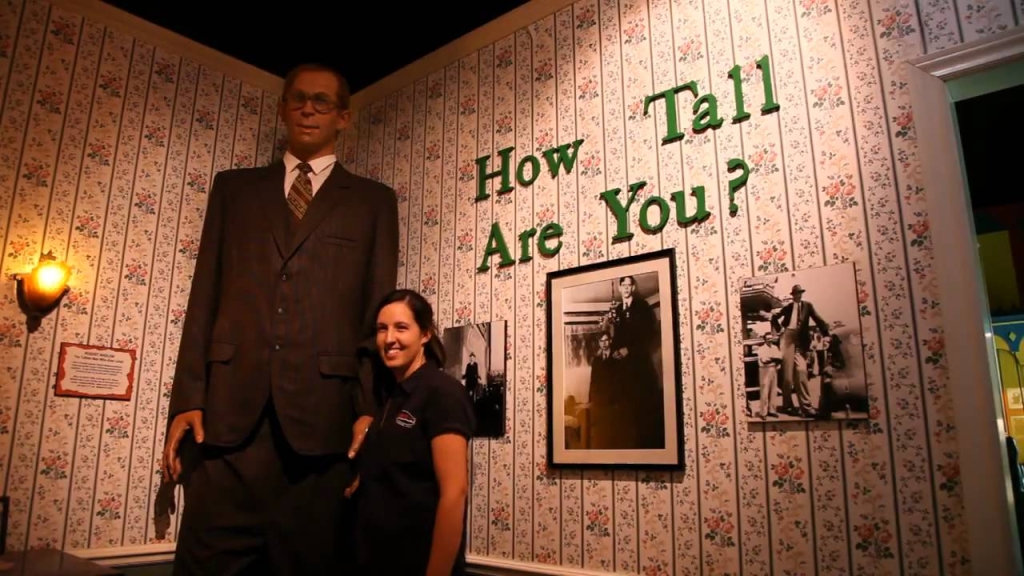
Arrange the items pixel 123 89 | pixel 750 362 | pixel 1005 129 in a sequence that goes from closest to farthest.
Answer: pixel 750 362
pixel 123 89
pixel 1005 129

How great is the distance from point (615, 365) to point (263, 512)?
136 centimetres

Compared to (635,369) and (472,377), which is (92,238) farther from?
(635,369)

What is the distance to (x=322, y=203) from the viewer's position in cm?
286

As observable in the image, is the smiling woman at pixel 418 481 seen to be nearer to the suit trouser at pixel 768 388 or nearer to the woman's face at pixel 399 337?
the woman's face at pixel 399 337

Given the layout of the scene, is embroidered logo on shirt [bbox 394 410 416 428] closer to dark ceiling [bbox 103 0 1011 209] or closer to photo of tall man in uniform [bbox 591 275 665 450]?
photo of tall man in uniform [bbox 591 275 665 450]

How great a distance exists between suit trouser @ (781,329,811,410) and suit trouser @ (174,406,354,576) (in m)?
1.59

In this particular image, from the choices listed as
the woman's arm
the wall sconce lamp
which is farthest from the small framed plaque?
the woman's arm

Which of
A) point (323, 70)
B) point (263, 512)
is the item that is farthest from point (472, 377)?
point (323, 70)

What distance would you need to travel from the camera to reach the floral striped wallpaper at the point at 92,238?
2.67 m

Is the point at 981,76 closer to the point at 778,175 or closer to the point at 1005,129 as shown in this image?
the point at 778,175

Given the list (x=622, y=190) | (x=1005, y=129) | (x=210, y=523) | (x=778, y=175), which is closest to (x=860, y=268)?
(x=778, y=175)

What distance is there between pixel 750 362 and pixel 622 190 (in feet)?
2.53

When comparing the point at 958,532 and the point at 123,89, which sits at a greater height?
the point at 123,89

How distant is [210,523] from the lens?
2.52m
